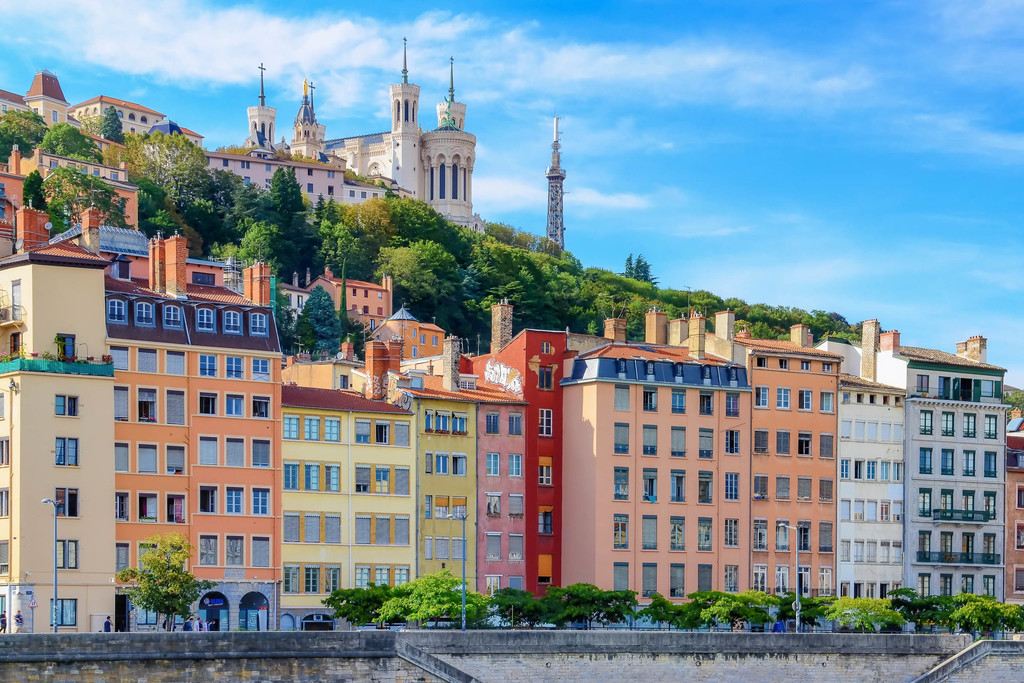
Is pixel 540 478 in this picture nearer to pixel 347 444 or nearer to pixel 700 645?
pixel 347 444

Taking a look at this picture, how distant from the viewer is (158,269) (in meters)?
69.9

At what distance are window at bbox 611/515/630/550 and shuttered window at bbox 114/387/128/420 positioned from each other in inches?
888

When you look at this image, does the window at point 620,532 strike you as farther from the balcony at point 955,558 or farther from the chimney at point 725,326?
the balcony at point 955,558

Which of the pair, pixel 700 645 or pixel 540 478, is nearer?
pixel 700 645

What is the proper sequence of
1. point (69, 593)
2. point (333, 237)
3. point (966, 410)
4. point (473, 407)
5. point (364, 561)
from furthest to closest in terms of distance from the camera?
1. point (333, 237)
2. point (966, 410)
3. point (473, 407)
4. point (364, 561)
5. point (69, 593)

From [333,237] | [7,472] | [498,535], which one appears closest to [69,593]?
[7,472]

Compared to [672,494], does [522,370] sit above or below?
above

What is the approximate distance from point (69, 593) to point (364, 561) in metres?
13.9

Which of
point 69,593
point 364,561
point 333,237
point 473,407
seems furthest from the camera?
point 333,237

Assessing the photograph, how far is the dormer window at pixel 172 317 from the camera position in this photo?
6812cm

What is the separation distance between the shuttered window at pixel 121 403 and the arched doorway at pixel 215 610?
7704mm

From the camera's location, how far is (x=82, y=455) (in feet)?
208

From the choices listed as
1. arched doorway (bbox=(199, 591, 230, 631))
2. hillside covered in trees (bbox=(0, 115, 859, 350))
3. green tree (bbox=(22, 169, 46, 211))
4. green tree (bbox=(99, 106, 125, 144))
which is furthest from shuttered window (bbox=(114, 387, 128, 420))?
green tree (bbox=(99, 106, 125, 144))

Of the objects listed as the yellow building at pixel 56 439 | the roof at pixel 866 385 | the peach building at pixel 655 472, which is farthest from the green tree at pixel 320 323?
the yellow building at pixel 56 439
